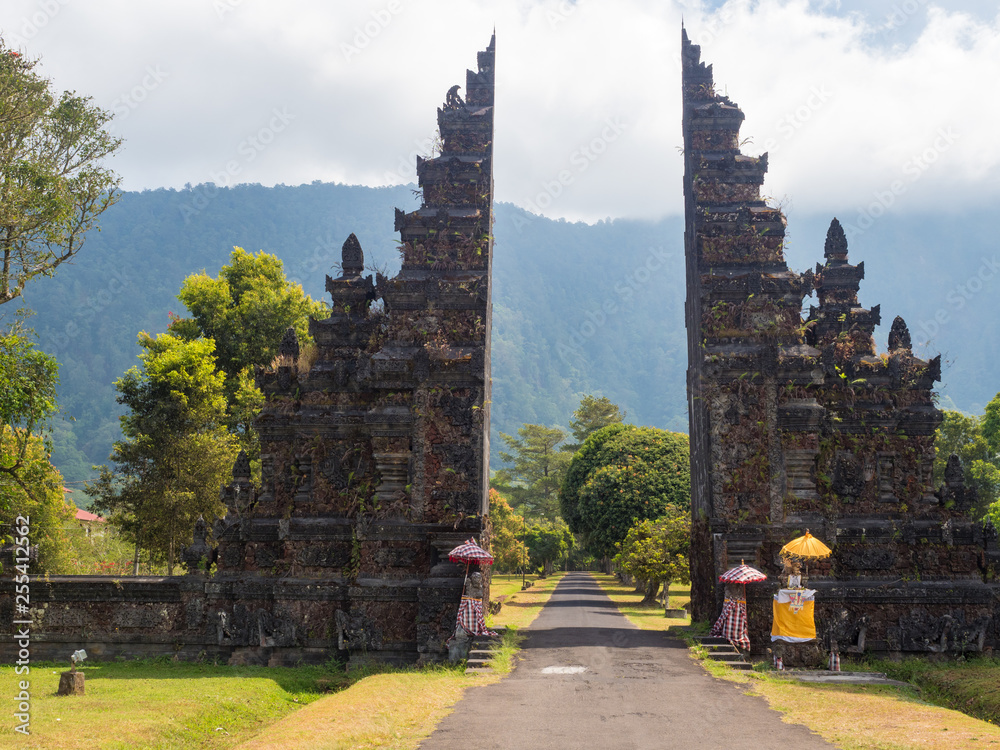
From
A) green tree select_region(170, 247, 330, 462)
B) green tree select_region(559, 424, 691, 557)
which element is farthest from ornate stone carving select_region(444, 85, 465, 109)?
green tree select_region(559, 424, 691, 557)

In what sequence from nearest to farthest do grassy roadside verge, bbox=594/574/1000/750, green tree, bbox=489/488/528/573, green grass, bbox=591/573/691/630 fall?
grassy roadside verge, bbox=594/574/1000/750 → green grass, bbox=591/573/691/630 → green tree, bbox=489/488/528/573

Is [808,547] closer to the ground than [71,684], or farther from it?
farther from it

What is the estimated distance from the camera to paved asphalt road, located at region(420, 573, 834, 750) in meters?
10.3

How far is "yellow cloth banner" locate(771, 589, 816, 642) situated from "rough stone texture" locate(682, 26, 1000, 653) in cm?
156

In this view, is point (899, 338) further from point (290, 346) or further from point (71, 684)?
point (71, 684)

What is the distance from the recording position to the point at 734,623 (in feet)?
56.2

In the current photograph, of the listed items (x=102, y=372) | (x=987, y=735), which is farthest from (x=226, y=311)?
(x=102, y=372)

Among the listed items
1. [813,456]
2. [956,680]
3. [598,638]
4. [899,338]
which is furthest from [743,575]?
[899,338]

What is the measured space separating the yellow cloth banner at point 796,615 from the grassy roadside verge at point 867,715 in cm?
131

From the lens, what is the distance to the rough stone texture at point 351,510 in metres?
18.3

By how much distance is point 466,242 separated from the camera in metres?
21.3

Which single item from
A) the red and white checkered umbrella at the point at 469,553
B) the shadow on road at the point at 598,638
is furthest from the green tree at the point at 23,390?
the shadow on road at the point at 598,638

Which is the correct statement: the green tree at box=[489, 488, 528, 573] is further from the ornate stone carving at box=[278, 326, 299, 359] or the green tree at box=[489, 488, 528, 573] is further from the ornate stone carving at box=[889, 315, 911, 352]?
the ornate stone carving at box=[889, 315, 911, 352]

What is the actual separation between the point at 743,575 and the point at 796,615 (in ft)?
4.24
